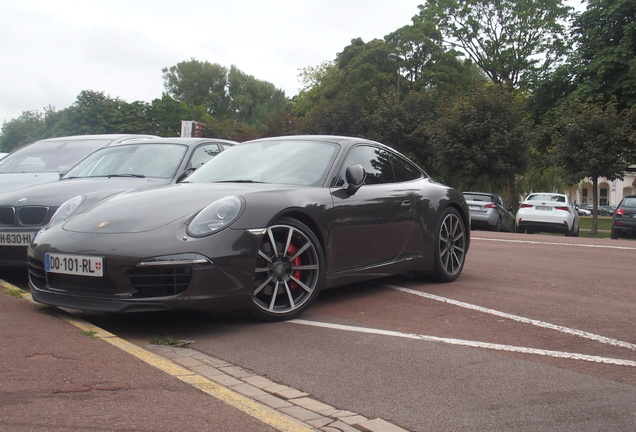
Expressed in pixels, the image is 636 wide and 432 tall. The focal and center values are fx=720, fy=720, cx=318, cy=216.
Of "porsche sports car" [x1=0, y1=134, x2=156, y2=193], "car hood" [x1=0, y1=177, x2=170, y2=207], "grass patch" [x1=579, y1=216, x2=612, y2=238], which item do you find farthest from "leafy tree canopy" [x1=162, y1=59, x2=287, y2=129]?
"car hood" [x1=0, y1=177, x2=170, y2=207]

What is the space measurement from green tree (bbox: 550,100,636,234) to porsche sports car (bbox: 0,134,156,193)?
2140 cm

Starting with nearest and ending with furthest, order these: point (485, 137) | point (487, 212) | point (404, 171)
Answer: point (404, 171) → point (487, 212) → point (485, 137)

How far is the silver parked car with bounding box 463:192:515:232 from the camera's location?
22656 millimetres

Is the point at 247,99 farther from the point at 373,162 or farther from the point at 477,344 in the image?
the point at 477,344

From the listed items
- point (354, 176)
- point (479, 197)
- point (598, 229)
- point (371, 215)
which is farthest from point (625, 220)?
point (354, 176)

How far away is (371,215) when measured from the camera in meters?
6.04

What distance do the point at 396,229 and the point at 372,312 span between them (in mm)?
991

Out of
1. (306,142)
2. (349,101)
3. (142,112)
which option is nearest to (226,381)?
(306,142)

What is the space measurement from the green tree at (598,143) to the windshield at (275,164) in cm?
2323

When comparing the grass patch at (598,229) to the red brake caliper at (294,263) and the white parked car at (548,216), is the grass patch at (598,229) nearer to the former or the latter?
the white parked car at (548,216)

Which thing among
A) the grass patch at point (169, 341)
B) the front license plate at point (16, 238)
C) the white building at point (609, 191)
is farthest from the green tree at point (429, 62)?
the grass patch at point (169, 341)

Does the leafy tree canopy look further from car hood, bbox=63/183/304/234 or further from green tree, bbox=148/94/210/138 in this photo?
car hood, bbox=63/183/304/234

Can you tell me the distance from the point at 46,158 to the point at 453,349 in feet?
23.4

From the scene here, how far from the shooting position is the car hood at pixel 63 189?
687 centimetres
